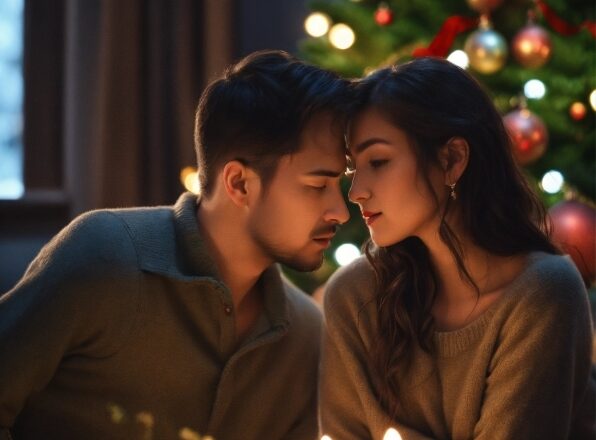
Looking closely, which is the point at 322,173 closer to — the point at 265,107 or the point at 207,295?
the point at 265,107

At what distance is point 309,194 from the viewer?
1.83 m

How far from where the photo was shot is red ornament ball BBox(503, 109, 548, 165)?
2469mm

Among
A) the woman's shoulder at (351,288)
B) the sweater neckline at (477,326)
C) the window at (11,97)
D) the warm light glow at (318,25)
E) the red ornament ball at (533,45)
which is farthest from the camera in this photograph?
the window at (11,97)

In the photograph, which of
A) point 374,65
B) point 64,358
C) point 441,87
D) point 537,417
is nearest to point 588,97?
point 374,65

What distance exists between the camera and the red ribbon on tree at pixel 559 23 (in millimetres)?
2688

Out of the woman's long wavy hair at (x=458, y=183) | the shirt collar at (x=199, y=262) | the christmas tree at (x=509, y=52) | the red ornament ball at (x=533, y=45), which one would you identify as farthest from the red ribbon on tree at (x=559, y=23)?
the shirt collar at (x=199, y=262)

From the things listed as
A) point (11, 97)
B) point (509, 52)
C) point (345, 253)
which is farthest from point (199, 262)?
point (11, 97)

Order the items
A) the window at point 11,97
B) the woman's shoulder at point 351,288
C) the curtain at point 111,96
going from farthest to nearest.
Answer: the window at point 11,97 < the curtain at point 111,96 < the woman's shoulder at point 351,288

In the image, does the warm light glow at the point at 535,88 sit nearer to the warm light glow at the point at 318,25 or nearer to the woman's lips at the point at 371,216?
the warm light glow at the point at 318,25

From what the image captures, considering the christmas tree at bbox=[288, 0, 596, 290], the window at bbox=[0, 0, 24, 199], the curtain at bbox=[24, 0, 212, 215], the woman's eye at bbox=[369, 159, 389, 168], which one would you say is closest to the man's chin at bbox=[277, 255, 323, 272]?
the woman's eye at bbox=[369, 159, 389, 168]

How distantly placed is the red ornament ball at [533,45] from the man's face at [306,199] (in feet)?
3.11

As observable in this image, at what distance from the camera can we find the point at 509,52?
111 inches

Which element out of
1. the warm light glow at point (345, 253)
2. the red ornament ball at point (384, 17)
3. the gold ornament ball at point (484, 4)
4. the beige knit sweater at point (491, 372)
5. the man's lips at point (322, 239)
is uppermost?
the gold ornament ball at point (484, 4)

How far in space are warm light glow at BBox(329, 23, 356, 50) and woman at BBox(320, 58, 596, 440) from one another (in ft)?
3.22
